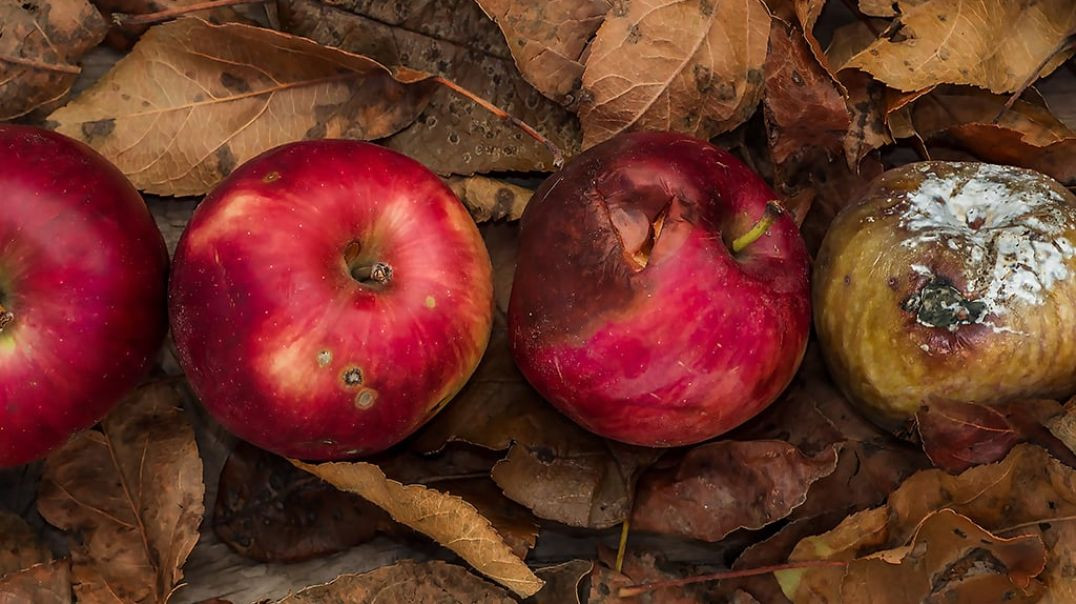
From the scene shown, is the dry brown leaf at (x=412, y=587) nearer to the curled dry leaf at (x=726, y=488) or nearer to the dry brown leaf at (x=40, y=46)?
the curled dry leaf at (x=726, y=488)

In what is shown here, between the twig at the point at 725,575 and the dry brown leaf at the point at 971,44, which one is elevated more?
the dry brown leaf at the point at 971,44

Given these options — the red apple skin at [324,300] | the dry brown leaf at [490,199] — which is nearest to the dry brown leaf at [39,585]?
the red apple skin at [324,300]

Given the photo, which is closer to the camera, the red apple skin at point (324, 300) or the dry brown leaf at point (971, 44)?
the red apple skin at point (324, 300)

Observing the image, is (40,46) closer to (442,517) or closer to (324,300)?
(324,300)

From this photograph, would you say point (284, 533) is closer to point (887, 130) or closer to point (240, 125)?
point (240, 125)

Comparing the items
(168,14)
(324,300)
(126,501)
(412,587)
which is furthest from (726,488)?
(168,14)

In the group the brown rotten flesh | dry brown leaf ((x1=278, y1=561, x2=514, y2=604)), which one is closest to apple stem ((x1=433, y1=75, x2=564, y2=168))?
the brown rotten flesh

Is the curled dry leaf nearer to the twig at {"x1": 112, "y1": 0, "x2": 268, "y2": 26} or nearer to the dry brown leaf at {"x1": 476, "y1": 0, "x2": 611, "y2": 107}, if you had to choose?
the dry brown leaf at {"x1": 476, "y1": 0, "x2": 611, "y2": 107}
